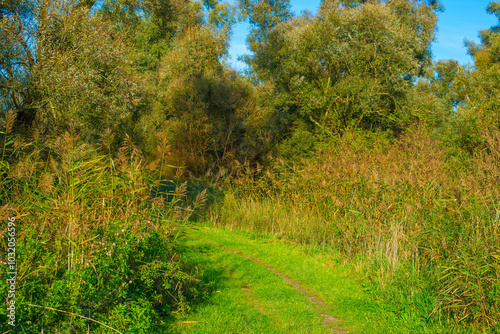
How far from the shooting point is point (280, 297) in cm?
570

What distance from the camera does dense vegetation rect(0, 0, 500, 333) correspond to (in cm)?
435

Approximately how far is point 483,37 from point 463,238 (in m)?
38.3

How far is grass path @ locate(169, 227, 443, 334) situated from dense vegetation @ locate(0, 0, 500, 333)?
33 cm

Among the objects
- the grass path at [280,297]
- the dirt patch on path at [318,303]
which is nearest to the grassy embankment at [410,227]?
the grass path at [280,297]

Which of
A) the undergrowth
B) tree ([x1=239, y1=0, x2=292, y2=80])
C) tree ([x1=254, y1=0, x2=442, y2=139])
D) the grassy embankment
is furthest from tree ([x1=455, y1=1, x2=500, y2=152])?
tree ([x1=239, y1=0, x2=292, y2=80])

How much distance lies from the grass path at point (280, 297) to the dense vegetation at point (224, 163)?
33 centimetres

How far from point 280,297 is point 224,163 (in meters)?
14.9

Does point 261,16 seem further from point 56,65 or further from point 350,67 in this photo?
point 56,65

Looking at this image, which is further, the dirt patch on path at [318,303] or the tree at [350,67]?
the tree at [350,67]

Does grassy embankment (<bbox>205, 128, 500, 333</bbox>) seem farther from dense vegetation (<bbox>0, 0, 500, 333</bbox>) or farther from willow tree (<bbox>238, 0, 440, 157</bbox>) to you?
willow tree (<bbox>238, 0, 440, 157</bbox>)

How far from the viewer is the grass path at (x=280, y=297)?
4.75 metres

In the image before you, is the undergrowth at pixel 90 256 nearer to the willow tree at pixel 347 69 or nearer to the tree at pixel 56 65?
the tree at pixel 56 65

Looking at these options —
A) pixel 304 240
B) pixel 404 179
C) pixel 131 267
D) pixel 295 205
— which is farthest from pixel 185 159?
pixel 131 267

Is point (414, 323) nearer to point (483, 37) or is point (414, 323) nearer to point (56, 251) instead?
point (56, 251)
